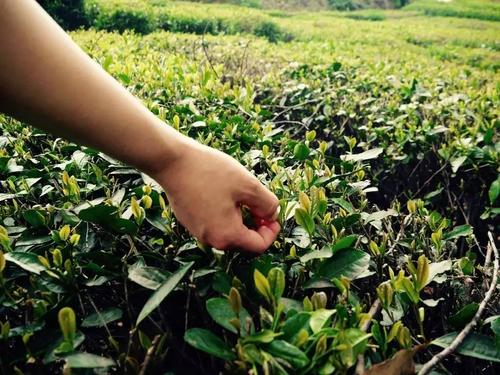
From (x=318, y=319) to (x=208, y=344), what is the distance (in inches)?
8.5

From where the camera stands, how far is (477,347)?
0.90m

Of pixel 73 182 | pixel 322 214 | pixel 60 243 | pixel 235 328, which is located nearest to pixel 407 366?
pixel 235 328

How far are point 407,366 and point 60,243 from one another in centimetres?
90

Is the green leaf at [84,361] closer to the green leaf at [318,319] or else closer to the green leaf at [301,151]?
the green leaf at [318,319]

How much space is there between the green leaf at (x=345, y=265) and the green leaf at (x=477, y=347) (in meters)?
0.22

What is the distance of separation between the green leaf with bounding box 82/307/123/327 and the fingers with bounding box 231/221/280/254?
304mm

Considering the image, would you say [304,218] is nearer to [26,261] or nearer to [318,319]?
[318,319]

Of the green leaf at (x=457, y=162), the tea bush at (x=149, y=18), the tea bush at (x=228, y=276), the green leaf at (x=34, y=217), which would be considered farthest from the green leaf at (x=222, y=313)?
the tea bush at (x=149, y=18)

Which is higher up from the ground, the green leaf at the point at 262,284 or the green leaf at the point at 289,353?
the green leaf at the point at 262,284

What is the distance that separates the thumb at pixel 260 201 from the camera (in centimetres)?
100

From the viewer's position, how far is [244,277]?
105 cm

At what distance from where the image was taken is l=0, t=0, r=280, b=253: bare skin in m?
0.80

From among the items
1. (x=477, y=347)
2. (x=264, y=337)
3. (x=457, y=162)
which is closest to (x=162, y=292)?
(x=264, y=337)

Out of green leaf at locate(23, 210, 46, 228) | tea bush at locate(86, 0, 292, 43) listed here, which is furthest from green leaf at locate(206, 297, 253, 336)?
tea bush at locate(86, 0, 292, 43)
